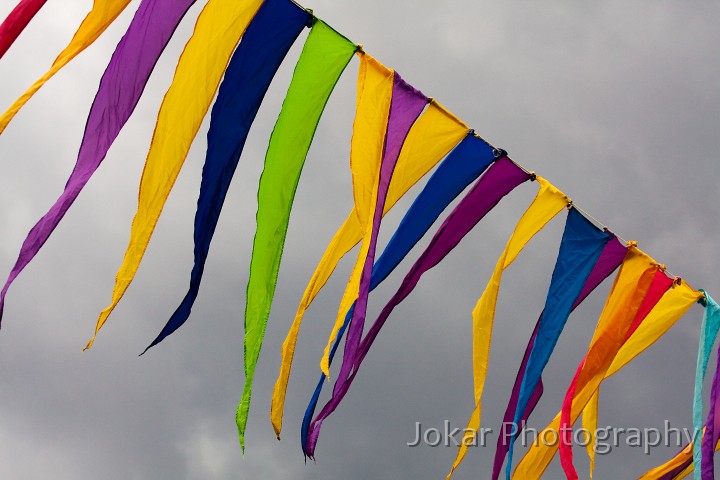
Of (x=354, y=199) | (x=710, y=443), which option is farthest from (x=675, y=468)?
(x=354, y=199)

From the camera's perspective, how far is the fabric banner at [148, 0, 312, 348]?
6516mm

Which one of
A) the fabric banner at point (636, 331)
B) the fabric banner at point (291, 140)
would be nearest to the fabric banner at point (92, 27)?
the fabric banner at point (291, 140)

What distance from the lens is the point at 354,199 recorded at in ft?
21.7

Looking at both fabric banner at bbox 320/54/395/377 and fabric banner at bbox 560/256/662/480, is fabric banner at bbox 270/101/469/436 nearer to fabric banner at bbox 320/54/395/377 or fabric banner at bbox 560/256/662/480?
fabric banner at bbox 320/54/395/377

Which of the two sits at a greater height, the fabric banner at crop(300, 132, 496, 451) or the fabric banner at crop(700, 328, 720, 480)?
the fabric banner at crop(300, 132, 496, 451)

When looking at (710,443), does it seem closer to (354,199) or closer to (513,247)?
(513,247)

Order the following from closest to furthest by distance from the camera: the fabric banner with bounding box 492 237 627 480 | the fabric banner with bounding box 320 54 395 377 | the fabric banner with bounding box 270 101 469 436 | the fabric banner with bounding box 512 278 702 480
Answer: the fabric banner with bounding box 320 54 395 377 → the fabric banner with bounding box 270 101 469 436 → the fabric banner with bounding box 492 237 627 480 → the fabric banner with bounding box 512 278 702 480

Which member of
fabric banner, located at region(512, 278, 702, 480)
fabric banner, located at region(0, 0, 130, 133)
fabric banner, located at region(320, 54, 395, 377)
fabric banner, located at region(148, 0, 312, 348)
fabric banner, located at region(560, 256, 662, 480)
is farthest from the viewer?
fabric banner, located at region(512, 278, 702, 480)

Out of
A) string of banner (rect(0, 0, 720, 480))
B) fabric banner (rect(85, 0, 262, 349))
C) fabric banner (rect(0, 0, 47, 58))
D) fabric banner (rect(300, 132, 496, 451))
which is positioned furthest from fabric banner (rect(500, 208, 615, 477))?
fabric banner (rect(0, 0, 47, 58))

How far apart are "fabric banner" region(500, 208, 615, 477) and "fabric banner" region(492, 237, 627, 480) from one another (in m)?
0.12

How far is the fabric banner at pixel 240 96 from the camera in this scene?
6.52 m

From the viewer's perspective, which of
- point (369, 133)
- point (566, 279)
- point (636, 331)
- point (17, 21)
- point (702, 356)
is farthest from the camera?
point (636, 331)

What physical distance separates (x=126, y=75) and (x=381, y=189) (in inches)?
77.1

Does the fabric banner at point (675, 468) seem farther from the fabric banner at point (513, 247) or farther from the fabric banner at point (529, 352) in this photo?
the fabric banner at point (513, 247)
